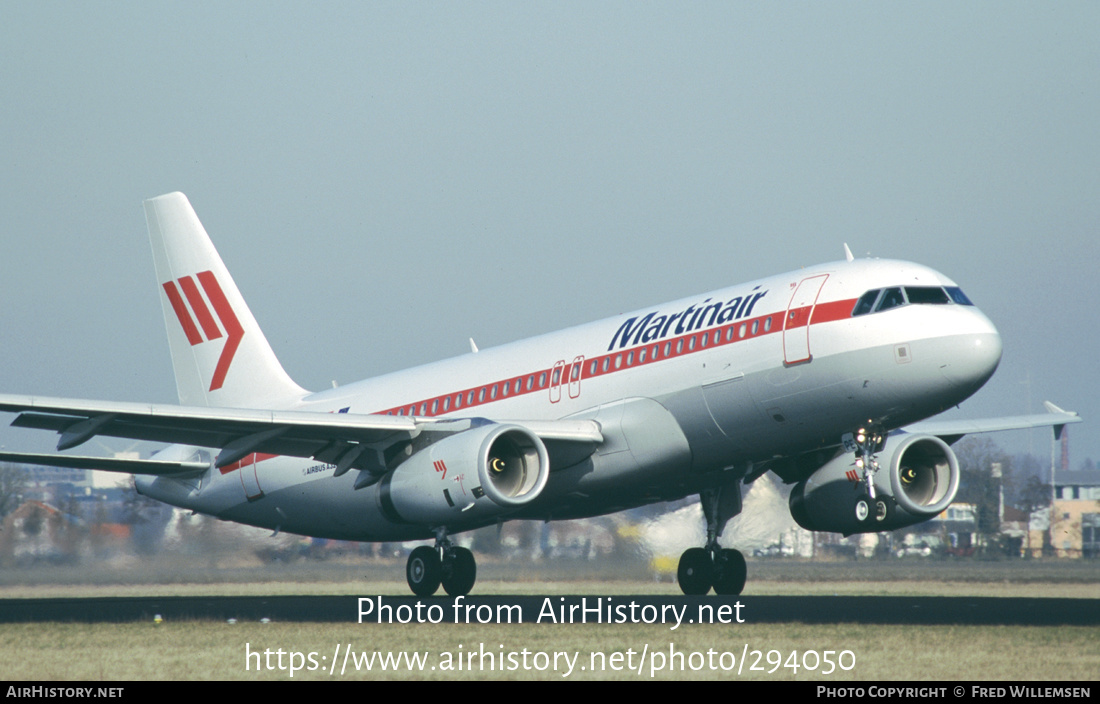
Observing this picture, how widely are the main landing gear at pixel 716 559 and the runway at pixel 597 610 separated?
1.89ft

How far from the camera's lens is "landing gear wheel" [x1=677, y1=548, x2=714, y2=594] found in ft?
90.4

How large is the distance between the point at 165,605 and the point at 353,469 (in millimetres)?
4640

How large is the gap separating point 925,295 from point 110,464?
17.6 metres

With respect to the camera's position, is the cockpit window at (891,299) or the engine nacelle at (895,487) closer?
the cockpit window at (891,299)

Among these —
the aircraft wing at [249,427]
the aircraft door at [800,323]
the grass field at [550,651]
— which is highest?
the aircraft door at [800,323]

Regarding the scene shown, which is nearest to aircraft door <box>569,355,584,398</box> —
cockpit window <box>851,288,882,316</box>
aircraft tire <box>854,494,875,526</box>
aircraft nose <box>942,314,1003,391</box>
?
aircraft tire <box>854,494,875,526</box>

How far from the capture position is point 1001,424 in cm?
2919

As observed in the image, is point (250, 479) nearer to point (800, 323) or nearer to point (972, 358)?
point (800, 323)

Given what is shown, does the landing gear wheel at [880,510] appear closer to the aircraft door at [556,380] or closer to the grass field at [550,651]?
the grass field at [550,651]

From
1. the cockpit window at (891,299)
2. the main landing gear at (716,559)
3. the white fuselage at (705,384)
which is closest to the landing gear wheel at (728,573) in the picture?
the main landing gear at (716,559)

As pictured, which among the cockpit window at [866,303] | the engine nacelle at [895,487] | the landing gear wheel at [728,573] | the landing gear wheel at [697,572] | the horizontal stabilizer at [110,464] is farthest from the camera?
the landing gear wheel at [697,572]

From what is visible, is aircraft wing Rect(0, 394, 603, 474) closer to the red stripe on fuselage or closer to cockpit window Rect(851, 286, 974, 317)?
the red stripe on fuselage

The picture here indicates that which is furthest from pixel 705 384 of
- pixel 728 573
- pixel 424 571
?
pixel 424 571

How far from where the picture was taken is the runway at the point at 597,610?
21.3 meters
